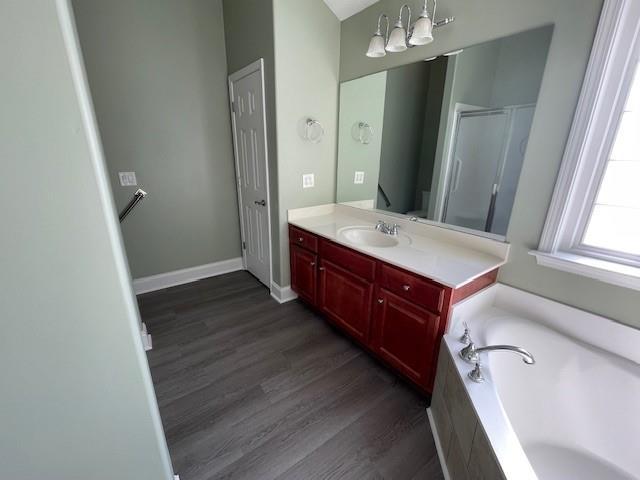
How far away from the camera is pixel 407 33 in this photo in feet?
6.06

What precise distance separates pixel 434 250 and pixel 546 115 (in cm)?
87

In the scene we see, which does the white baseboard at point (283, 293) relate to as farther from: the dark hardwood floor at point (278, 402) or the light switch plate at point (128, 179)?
the light switch plate at point (128, 179)

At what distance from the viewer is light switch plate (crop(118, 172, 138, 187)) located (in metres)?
2.50

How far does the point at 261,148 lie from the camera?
7.99ft

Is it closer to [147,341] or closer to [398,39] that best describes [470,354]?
[398,39]

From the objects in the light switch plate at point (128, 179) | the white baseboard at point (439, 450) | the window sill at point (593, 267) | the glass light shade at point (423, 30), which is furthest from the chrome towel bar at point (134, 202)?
the window sill at point (593, 267)

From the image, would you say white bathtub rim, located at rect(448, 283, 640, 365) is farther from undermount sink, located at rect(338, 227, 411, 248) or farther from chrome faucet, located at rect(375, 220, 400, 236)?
chrome faucet, located at rect(375, 220, 400, 236)

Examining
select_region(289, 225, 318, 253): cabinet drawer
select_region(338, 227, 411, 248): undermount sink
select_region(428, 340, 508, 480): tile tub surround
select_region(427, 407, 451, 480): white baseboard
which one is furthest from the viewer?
select_region(289, 225, 318, 253): cabinet drawer

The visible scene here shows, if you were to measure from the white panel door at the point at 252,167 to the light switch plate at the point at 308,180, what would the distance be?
0.34 m

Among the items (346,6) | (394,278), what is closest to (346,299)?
(394,278)

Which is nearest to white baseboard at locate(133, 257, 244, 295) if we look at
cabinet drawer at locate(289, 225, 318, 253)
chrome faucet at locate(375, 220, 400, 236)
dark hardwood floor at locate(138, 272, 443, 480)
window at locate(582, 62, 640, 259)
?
dark hardwood floor at locate(138, 272, 443, 480)

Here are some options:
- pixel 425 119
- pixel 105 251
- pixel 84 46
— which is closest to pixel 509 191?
pixel 425 119

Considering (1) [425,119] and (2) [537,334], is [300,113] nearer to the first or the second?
(1) [425,119]

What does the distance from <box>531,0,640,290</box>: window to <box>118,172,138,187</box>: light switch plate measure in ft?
10.3
